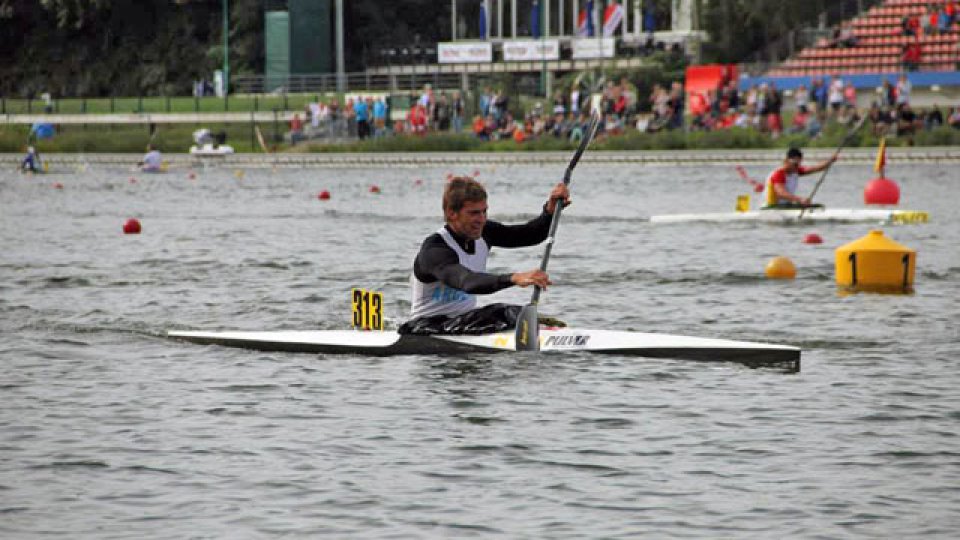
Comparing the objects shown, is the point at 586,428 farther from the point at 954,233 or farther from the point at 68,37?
the point at 68,37

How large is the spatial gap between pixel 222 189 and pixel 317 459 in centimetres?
3272

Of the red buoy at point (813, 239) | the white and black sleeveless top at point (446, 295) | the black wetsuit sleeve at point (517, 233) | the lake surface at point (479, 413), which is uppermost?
the black wetsuit sleeve at point (517, 233)

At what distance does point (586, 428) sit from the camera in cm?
1130

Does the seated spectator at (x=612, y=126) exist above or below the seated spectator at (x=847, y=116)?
below

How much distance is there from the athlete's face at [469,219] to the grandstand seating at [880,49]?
36.6m

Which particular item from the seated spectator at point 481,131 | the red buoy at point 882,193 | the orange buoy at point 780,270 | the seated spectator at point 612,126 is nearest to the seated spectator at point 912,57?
the seated spectator at point 612,126

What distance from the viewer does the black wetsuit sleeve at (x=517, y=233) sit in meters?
Result: 13.5

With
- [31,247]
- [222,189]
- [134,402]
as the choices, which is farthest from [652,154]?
[134,402]

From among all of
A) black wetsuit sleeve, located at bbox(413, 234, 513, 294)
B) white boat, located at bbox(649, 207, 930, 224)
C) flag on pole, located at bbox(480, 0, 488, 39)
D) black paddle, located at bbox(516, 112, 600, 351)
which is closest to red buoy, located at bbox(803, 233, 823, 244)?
white boat, located at bbox(649, 207, 930, 224)

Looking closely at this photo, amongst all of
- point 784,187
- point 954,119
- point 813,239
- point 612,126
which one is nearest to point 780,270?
point 813,239

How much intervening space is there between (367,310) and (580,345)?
1954mm

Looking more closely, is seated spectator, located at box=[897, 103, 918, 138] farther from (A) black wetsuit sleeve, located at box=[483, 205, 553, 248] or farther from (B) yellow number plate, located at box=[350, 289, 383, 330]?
(A) black wetsuit sleeve, located at box=[483, 205, 553, 248]

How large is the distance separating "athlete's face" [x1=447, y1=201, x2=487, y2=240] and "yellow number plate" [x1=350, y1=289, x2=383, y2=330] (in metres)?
1.54

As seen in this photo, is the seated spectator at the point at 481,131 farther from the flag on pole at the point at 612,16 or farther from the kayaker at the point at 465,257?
the kayaker at the point at 465,257
